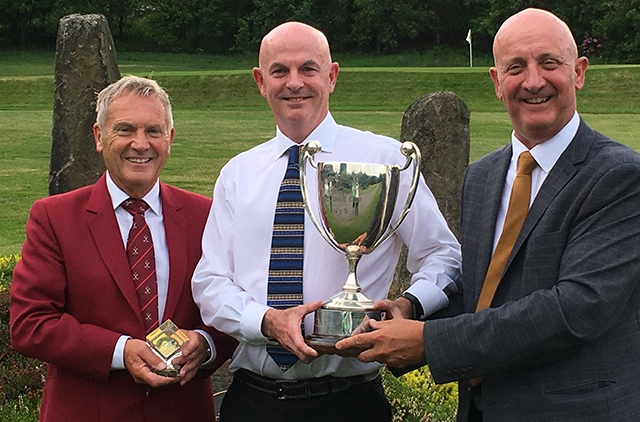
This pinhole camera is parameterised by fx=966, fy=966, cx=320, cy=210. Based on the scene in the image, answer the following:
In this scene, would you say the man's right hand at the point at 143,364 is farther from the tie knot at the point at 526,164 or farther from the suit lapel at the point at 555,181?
the tie knot at the point at 526,164

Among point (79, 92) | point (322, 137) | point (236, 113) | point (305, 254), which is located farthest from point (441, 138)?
point (236, 113)

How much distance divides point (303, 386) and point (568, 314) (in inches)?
38.7

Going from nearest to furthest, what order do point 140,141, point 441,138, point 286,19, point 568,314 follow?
1. point 568,314
2. point 140,141
3. point 441,138
4. point 286,19

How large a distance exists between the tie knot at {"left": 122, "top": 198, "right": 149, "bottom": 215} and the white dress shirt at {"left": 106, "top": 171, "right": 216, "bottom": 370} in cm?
1

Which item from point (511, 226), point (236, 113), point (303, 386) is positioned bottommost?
point (236, 113)

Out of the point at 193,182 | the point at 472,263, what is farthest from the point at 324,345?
the point at 193,182

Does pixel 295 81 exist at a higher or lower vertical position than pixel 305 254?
higher

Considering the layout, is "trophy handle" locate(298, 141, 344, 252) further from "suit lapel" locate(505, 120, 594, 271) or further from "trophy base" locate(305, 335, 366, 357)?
"suit lapel" locate(505, 120, 594, 271)

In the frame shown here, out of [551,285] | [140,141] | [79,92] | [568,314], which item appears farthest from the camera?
[79,92]

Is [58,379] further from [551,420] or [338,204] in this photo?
[551,420]

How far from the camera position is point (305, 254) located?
3.38 metres

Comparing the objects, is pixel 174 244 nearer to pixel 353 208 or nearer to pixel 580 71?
pixel 353 208

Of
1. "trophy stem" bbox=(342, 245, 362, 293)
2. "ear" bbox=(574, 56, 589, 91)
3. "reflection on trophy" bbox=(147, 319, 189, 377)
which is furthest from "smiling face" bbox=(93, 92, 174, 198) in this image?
"ear" bbox=(574, 56, 589, 91)

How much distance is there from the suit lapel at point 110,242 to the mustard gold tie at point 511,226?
1177mm
